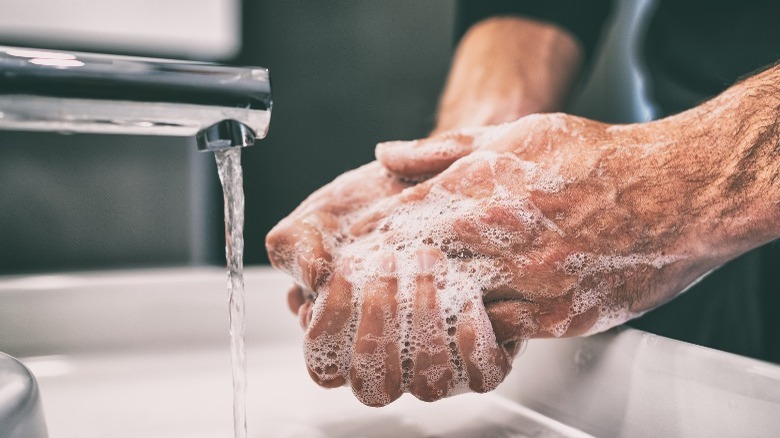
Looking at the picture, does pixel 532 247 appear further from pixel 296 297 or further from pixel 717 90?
pixel 717 90

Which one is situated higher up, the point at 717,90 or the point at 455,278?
the point at 717,90

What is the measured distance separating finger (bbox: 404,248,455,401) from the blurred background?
89cm

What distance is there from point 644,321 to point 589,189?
287mm

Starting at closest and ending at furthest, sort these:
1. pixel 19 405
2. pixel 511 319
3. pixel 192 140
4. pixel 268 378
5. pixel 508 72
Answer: pixel 19 405, pixel 511 319, pixel 268 378, pixel 508 72, pixel 192 140

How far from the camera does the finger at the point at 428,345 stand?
1.18 ft

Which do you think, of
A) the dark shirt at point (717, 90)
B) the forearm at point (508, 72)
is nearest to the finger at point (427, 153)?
the dark shirt at point (717, 90)

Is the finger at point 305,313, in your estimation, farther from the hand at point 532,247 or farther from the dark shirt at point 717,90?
the dark shirt at point 717,90

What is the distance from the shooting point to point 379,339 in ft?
1.18

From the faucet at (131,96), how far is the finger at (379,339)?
115 mm

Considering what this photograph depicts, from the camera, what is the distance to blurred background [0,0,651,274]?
1.19 m

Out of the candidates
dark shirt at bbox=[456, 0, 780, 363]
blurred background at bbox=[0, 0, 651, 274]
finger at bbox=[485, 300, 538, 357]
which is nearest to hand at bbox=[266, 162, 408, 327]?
finger at bbox=[485, 300, 538, 357]

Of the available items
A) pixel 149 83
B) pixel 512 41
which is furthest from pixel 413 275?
pixel 512 41

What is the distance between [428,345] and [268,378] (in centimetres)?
22

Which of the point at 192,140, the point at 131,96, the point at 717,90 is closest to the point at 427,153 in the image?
the point at 131,96
